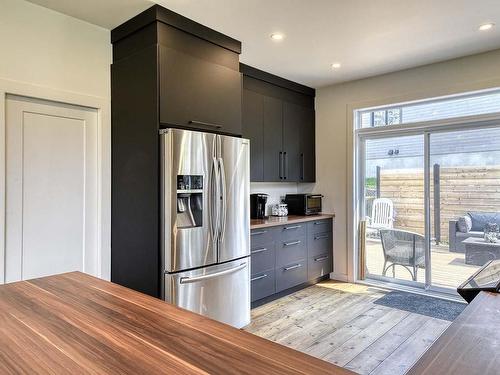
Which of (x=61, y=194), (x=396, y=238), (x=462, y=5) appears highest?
(x=462, y=5)

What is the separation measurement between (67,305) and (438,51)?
390 centimetres

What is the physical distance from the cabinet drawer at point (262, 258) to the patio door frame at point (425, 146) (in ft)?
4.73

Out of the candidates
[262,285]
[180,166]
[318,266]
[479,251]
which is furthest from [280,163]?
[479,251]

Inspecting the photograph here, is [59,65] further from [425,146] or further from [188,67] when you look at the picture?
[425,146]

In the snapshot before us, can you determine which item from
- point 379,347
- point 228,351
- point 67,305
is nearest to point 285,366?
point 228,351

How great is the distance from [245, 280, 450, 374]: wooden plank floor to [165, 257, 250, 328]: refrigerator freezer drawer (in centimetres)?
29

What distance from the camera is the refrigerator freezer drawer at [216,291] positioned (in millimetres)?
2527

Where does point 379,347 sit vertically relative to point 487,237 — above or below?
below

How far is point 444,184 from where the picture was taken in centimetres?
394

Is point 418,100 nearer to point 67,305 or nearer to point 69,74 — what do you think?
point 69,74

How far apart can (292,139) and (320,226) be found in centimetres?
122

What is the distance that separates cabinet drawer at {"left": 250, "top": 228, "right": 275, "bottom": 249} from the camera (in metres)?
3.52

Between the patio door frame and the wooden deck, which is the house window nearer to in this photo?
the patio door frame

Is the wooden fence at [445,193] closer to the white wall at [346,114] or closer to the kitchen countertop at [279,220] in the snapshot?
the white wall at [346,114]
